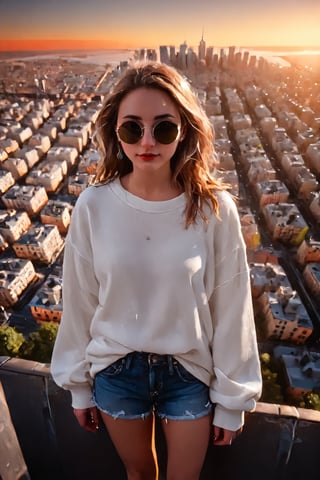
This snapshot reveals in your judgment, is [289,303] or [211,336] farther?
[289,303]

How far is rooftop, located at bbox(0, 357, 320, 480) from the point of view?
5.60 ft

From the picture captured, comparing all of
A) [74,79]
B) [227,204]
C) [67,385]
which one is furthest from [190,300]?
[74,79]

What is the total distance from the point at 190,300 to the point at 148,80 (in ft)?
2.55

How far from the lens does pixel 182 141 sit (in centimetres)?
138

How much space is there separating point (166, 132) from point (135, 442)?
4.08 ft

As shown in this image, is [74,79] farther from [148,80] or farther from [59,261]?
[148,80]

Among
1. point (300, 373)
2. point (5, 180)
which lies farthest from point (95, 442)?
point (5, 180)

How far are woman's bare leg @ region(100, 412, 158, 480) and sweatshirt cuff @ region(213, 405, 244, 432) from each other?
284 millimetres

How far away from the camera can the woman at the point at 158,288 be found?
50.1 inches

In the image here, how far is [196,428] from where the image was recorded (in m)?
1.42

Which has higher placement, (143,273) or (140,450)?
(143,273)

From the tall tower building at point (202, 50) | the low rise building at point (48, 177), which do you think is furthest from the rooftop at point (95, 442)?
the tall tower building at point (202, 50)

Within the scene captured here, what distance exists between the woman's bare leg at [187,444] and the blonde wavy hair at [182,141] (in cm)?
79

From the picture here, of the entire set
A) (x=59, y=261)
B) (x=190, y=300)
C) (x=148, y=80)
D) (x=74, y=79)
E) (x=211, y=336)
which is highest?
(x=148, y=80)
